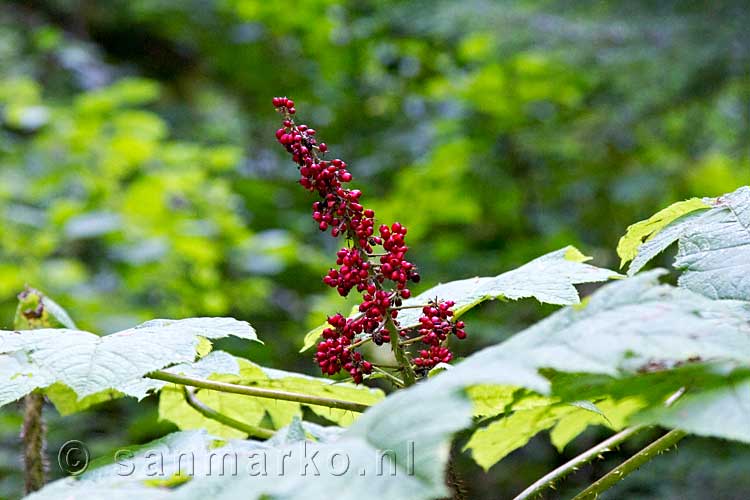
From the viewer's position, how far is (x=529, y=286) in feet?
2.82

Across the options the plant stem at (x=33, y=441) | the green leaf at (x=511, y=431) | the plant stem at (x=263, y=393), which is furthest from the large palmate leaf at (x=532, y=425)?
the plant stem at (x=33, y=441)

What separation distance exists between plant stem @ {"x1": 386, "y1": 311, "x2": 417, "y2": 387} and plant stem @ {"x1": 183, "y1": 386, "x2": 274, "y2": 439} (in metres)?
0.23

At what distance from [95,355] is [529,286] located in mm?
457

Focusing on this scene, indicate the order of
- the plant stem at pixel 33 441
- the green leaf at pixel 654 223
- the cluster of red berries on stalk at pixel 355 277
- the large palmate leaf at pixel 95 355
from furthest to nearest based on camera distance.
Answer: the plant stem at pixel 33 441 < the green leaf at pixel 654 223 < the cluster of red berries on stalk at pixel 355 277 < the large palmate leaf at pixel 95 355

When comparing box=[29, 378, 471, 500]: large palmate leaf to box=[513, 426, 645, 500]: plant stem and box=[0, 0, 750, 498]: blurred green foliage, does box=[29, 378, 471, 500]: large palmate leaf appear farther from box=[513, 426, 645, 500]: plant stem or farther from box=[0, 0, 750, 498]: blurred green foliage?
box=[0, 0, 750, 498]: blurred green foliage

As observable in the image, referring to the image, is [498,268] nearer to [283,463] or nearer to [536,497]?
[536,497]

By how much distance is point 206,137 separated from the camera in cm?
540

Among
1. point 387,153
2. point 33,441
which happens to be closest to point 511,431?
point 33,441

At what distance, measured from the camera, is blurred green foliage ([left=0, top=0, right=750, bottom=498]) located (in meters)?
3.12

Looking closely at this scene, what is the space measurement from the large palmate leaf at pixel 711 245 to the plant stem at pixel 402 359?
0.27 metres

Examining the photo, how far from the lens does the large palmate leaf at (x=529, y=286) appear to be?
83 cm

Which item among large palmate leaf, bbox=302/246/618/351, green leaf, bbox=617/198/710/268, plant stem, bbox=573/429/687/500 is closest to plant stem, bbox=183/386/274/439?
large palmate leaf, bbox=302/246/618/351

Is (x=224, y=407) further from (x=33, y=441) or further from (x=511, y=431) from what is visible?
(x=511, y=431)

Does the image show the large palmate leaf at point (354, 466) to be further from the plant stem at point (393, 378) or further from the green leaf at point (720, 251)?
the green leaf at point (720, 251)
